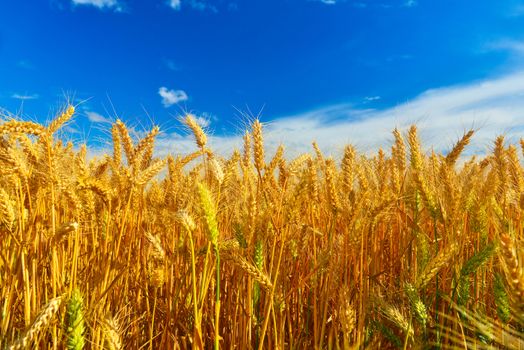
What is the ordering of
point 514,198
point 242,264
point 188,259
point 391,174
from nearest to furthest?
1. point 242,264
2. point 188,259
3. point 514,198
4. point 391,174

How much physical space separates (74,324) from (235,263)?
0.60m

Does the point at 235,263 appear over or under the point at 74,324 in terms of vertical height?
over

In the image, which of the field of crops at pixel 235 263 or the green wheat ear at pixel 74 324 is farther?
the field of crops at pixel 235 263

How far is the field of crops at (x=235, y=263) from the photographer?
67.4 inches

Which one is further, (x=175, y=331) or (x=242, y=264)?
(x=175, y=331)

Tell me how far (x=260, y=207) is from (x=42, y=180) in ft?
3.67

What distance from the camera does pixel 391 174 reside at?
140 inches

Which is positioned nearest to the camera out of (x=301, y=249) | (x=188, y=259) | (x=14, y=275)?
(x=14, y=275)

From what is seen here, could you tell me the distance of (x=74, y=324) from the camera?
151 centimetres

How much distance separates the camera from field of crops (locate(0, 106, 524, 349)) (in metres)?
1.71

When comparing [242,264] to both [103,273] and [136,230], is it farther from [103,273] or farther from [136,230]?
[136,230]

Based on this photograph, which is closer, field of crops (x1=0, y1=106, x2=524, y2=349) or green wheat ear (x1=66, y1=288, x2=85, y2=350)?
green wheat ear (x1=66, y1=288, x2=85, y2=350)

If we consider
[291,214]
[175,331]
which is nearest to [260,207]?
[291,214]

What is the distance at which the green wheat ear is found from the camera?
1474 millimetres
